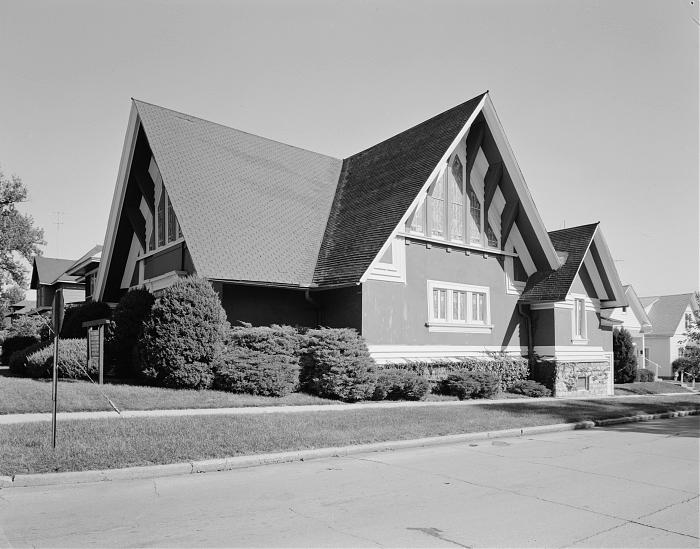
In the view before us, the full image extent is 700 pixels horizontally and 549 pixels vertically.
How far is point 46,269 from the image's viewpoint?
56719mm

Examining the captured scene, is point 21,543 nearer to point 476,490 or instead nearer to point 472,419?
point 476,490

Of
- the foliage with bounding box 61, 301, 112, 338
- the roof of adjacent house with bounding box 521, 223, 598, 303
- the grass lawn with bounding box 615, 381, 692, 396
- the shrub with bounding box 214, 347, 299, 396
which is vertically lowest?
the grass lawn with bounding box 615, 381, 692, 396

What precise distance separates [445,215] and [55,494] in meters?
16.5

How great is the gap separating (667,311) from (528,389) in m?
38.3

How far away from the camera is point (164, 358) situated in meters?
15.0

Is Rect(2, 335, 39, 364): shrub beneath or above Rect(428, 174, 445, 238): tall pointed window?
beneath

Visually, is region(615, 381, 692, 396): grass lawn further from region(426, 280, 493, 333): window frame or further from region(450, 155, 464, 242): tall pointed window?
region(450, 155, 464, 242): tall pointed window

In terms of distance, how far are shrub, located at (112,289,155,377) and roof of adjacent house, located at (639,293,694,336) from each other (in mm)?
43891

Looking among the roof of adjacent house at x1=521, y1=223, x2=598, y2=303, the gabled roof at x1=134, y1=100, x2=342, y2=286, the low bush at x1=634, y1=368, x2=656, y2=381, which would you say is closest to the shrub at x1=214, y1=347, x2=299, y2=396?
the gabled roof at x1=134, y1=100, x2=342, y2=286

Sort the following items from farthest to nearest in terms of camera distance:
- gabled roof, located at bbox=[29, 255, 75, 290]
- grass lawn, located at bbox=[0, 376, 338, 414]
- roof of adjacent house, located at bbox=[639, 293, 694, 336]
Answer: gabled roof, located at bbox=[29, 255, 75, 290]
roof of adjacent house, located at bbox=[639, 293, 694, 336]
grass lawn, located at bbox=[0, 376, 338, 414]

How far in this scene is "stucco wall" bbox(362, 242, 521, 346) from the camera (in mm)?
18625

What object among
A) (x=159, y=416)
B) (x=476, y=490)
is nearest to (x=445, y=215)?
(x=159, y=416)

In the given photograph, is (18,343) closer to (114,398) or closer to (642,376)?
(114,398)

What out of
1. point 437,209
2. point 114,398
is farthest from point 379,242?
point 114,398
